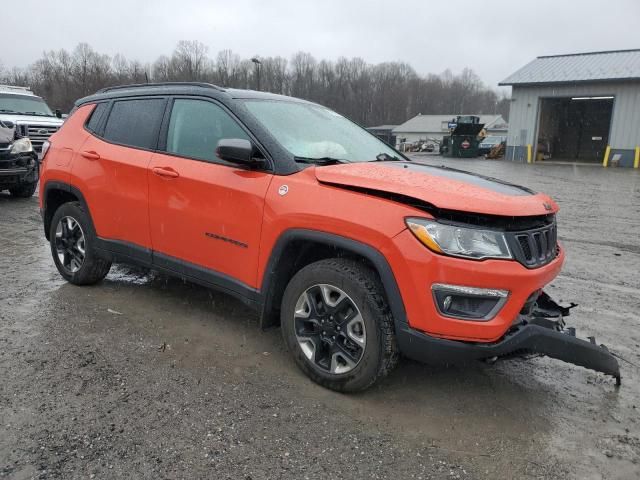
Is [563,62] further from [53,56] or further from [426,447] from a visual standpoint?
[53,56]

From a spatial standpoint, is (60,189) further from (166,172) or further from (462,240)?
(462,240)

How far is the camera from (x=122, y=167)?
404 cm

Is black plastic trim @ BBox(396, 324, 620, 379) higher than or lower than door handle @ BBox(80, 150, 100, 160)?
lower

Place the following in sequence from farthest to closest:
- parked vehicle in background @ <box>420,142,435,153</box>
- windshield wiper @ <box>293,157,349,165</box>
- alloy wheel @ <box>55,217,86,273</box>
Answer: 1. parked vehicle in background @ <box>420,142,435,153</box>
2. alloy wheel @ <box>55,217,86,273</box>
3. windshield wiper @ <box>293,157,349,165</box>

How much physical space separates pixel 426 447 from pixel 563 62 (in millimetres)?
32751

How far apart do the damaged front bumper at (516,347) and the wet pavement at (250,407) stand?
1.30 feet

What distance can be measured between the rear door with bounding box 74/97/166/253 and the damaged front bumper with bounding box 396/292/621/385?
233 cm

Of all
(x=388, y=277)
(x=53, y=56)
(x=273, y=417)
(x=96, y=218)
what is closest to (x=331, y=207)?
(x=388, y=277)

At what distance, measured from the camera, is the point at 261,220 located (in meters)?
3.17

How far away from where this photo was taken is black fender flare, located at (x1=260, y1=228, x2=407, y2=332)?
2672mm

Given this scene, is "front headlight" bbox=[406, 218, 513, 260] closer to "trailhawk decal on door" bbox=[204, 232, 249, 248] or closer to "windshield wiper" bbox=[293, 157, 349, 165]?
"windshield wiper" bbox=[293, 157, 349, 165]

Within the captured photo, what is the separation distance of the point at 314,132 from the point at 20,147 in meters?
7.99

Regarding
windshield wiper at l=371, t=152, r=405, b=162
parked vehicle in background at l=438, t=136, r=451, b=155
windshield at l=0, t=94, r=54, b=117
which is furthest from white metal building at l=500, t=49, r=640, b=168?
windshield wiper at l=371, t=152, r=405, b=162

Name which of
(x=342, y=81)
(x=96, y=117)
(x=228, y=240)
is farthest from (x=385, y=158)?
(x=342, y=81)
